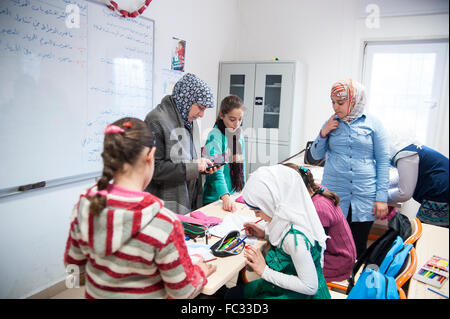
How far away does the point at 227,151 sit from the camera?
2281 mm

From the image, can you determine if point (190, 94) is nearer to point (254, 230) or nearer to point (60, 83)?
point (254, 230)

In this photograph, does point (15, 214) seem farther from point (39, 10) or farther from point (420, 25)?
point (420, 25)

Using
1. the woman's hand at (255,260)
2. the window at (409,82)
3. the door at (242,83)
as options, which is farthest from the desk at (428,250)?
the door at (242,83)

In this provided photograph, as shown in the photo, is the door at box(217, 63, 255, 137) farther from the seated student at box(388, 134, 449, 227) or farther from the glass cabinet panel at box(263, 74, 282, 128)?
the seated student at box(388, 134, 449, 227)

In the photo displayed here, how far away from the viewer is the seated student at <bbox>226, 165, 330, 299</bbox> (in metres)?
1.26

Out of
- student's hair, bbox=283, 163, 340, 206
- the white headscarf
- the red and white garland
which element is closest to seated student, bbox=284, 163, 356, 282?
student's hair, bbox=283, 163, 340, 206

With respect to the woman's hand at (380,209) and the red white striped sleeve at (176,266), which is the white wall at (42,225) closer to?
the red white striped sleeve at (176,266)

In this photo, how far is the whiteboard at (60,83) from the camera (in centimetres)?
195

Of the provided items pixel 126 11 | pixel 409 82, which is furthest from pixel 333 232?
pixel 409 82

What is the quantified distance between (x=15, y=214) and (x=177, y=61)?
6.99 ft

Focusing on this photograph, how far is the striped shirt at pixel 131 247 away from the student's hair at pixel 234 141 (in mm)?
1377

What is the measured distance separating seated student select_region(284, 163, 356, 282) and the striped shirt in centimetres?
79

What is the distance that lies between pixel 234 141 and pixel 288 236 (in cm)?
116
